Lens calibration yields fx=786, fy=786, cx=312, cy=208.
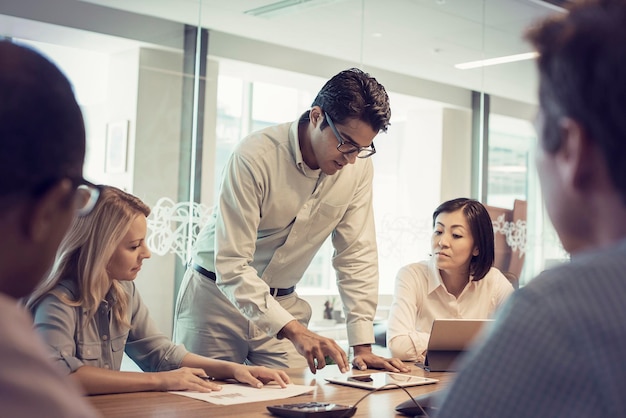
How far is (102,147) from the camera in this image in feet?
13.3

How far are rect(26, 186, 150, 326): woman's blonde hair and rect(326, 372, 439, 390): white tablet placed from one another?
2.23 feet

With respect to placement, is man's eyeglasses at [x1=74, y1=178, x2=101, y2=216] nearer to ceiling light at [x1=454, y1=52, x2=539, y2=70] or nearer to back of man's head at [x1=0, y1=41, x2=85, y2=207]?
back of man's head at [x1=0, y1=41, x2=85, y2=207]

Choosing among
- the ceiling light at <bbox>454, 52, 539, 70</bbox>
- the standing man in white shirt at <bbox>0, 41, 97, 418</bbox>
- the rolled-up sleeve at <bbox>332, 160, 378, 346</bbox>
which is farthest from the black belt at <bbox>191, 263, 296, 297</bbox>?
the ceiling light at <bbox>454, 52, 539, 70</bbox>

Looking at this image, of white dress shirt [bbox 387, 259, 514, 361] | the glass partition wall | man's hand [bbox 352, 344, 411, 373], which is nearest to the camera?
man's hand [bbox 352, 344, 411, 373]

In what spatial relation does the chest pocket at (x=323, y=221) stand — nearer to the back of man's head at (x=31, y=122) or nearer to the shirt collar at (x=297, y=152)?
the shirt collar at (x=297, y=152)

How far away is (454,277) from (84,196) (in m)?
2.67

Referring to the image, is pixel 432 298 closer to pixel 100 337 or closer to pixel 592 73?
pixel 100 337

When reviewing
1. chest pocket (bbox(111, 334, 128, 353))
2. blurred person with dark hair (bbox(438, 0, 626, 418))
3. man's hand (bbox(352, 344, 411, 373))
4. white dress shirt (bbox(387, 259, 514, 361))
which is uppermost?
blurred person with dark hair (bbox(438, 0, 626, 418))

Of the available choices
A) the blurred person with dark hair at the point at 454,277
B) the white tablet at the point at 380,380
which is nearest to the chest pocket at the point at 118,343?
the white tablet at the point at 380,380

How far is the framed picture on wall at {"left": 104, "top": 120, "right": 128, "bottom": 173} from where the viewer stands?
4074mm

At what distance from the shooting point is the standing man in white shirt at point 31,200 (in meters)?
0.68

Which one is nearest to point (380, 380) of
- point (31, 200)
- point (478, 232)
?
point (478, 232)

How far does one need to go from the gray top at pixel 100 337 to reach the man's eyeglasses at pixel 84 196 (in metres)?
1.21

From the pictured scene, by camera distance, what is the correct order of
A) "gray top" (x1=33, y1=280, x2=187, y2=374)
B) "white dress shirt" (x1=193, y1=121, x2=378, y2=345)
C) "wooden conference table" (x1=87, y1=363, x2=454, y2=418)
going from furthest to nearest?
"white dress shirt" (x1=193, y1=121, x2=378, y2=345)
"gray top" (x1=33, y1=280, x2=187, y2=374)
"wooden conference table" (x1=87, y1=363, x2=454, y2=418)
